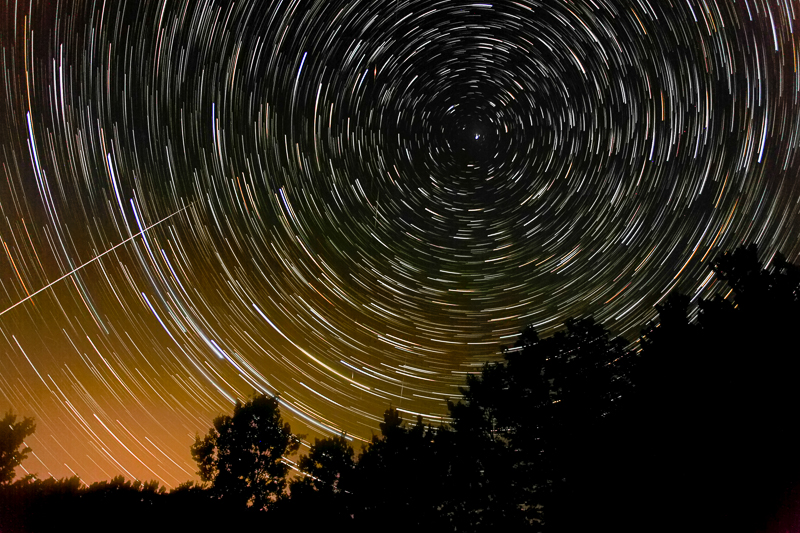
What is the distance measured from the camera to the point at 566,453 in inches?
312

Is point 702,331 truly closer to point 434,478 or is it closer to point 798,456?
point 798,456

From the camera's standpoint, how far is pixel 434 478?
9.59 m

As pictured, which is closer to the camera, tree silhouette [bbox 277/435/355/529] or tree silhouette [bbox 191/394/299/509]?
tree silhouette [bbox 277/435/355/529]

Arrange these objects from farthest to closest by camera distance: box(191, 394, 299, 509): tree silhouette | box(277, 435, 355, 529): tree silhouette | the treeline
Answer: box(191, 394, 299, 509): tree silhouette → box(277, 435, 355, 529): tree silhouette → the treeline

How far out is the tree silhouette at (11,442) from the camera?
42.5ft

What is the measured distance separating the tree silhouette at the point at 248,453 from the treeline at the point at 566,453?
1.7 inches

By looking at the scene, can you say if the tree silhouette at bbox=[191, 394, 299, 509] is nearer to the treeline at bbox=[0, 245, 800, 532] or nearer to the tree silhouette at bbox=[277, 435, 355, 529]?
the treeline at bbox=[0, 245, 800, 532]

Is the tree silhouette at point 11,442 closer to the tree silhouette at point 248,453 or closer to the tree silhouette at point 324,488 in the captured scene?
the tree silhouette at point 248,453

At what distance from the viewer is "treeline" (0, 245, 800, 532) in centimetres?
514

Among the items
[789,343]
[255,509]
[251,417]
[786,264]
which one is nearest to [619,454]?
[789,343]

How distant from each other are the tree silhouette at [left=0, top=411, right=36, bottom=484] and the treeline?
11cm

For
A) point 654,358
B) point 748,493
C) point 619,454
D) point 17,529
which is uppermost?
point 654,358

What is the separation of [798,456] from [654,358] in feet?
8.38

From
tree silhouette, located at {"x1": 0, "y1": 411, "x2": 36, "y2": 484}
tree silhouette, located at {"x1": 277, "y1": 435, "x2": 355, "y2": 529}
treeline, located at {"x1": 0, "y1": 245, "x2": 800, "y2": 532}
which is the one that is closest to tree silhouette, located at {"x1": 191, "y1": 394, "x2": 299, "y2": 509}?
treeline, located at {"x1": 0, "y1": 245, "x2": 800, "y2": 532}
